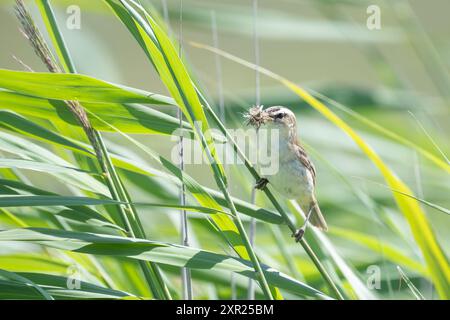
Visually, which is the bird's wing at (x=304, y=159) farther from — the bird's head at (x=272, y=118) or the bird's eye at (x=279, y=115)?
the bird's eye at (x=279, y=115)

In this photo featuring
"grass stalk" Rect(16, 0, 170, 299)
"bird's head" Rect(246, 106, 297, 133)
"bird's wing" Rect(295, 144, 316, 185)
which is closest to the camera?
"grass stalk" Rect(16, 0, 170, 299)

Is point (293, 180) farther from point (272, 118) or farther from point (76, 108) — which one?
point (76, 108)

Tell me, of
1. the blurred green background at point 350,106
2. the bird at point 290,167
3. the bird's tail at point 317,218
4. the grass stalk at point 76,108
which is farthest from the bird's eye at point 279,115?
the grass stalk at point 76,108

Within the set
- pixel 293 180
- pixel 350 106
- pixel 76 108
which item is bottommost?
pixel 76 108

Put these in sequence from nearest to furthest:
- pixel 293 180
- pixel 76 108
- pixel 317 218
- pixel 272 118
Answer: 1. pixel 76 108
2. pixel 272 118
3. pixel 293 180
4. pixel 317 218

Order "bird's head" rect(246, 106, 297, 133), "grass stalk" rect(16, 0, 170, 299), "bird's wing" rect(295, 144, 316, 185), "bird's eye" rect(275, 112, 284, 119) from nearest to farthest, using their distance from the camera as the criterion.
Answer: "grass stalk" rect(16, 0, 170, 299)
"bird's head" rect(246, 106, 297, 133)
"bird's eye" rect(275, 112, 284, 119)
"bird's wing" rect(295, 144, 316, 185)

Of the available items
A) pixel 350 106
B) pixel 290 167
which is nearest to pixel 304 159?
pixel 290 167

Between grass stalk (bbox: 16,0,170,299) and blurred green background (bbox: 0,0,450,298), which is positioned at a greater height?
blurred green background (bbox: 0,0,450,298)

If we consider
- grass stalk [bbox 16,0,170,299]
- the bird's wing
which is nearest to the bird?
the bird's wing

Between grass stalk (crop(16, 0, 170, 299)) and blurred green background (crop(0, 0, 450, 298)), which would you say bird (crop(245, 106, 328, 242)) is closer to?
blurred green background (crop(0, 0, 450, 298))

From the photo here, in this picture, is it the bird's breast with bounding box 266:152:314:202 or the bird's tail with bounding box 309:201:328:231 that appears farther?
the bird's tail with bounding box 309:201:328:231
